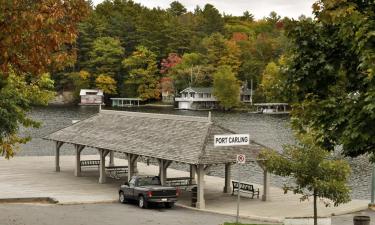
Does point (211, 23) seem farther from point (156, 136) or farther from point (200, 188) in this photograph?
point (200, 188)

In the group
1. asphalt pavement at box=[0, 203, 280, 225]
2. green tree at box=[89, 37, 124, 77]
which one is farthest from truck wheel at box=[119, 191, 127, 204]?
green tree at box=[89, 37, 124, 77]

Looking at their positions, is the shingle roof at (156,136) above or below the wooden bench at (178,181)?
above

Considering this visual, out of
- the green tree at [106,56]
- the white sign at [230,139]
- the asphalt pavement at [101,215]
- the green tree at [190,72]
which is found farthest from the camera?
the green tree at [106,56]

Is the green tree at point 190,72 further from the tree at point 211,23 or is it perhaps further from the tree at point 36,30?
the tree at point 36,30

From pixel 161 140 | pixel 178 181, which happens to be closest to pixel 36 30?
pixel 161 140

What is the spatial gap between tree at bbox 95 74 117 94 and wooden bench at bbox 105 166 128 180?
111482 mm

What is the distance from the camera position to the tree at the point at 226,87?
141125mm

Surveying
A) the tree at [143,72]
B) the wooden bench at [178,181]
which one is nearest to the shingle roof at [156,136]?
the wooden bench at [178,181]

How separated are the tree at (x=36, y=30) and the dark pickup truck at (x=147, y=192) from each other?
56.1ft

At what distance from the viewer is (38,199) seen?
34.8 m

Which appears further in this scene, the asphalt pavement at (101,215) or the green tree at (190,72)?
the green tree at (190,72)

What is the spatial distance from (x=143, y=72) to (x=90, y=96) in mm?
15761

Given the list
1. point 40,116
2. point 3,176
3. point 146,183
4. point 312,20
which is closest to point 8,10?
point 312,20

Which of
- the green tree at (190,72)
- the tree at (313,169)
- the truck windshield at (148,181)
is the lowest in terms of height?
the truck windshield at (148,181)
